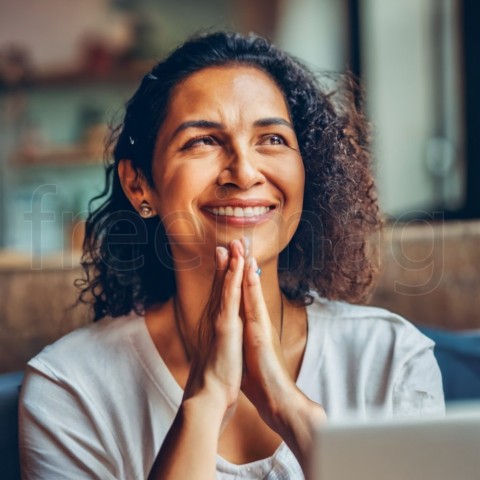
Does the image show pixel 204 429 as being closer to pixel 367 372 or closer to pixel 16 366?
pixel 367 372

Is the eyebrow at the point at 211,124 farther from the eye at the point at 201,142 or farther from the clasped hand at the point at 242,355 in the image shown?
the clasped hand at the point at 242,355

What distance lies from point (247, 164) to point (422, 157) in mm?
1601

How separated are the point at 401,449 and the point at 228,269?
294mm

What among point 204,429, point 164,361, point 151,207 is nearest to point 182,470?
point 204,429

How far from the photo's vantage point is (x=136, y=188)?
76cm

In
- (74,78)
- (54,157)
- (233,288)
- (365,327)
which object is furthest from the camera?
(74,78)

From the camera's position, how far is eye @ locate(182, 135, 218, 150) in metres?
0.72

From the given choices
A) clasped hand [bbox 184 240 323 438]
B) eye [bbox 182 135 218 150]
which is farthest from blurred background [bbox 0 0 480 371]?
clasped hand [bbox 184 240 323 438]

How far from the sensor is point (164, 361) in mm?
748

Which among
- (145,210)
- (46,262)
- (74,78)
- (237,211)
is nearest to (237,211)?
(237,211)

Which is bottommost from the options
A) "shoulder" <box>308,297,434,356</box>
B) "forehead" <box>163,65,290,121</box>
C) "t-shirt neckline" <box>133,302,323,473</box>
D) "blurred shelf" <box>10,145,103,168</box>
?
"t-shirt neckline" <box>133,302,323,473</box>

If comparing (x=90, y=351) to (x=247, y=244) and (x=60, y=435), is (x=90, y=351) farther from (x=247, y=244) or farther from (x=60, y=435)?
(x=247, y=244)

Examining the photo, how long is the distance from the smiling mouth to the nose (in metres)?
0.02

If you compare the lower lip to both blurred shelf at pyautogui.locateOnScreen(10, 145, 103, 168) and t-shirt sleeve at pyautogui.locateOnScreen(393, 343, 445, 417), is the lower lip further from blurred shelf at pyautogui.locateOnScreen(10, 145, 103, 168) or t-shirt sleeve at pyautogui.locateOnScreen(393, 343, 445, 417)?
blurred shelf at pyautogui.locateOnScreen(10, 145, 103, 168)
